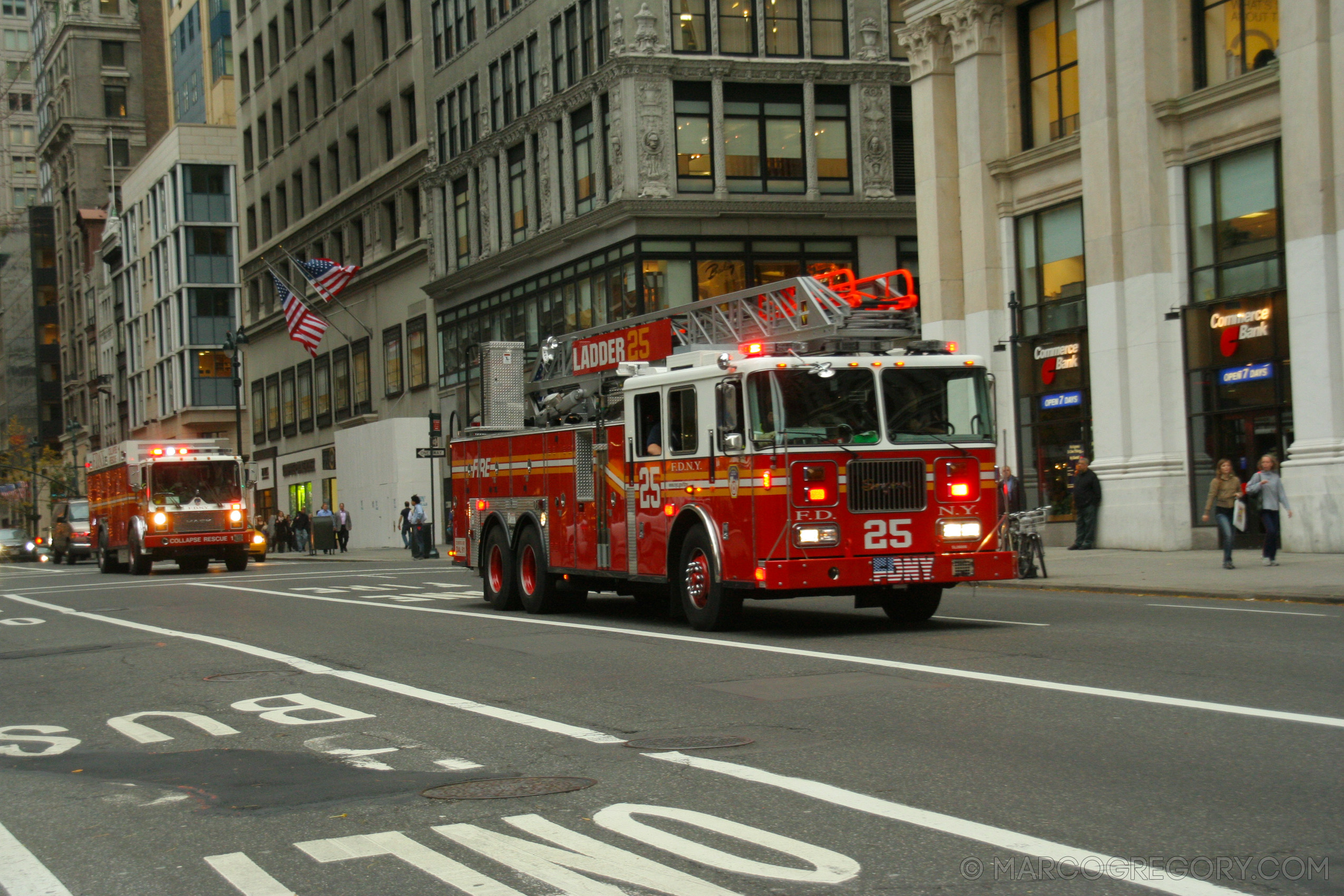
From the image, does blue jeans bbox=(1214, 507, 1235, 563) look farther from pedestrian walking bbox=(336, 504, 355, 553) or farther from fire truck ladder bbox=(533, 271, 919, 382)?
pedestrian walking bbox=(336, 504, 355, 553)

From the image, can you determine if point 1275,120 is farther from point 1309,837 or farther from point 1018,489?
point 1309,837

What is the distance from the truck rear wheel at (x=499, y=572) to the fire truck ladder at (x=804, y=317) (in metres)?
4.17

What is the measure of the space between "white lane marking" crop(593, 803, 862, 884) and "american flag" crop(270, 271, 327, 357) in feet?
155

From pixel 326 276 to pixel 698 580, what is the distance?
38.5 meters

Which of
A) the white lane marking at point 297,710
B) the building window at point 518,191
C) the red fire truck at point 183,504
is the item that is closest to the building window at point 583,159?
the building window at point 518,191

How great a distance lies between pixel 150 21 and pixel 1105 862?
Result: 400ft

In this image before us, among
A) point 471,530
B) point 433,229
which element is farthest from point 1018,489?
point 433,229

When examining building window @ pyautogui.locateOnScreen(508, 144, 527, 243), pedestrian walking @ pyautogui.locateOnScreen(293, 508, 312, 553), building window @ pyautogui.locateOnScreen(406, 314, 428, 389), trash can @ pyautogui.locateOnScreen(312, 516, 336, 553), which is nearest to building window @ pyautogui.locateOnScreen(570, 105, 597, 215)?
building window @ pyautogui.locateOnScreen(508, 144, 527, 243)

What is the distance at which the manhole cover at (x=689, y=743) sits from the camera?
8688 mm

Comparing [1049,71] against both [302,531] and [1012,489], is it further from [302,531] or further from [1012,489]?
[302,531]

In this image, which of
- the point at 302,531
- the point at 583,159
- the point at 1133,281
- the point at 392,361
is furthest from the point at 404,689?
the point at 392,361

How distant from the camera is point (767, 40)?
42969 mm

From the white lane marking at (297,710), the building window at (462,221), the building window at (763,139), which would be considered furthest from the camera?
the building window at (462,221)

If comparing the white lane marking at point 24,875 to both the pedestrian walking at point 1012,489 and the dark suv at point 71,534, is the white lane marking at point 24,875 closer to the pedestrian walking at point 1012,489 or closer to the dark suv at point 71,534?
the pedestrian walking at point 1012,489
